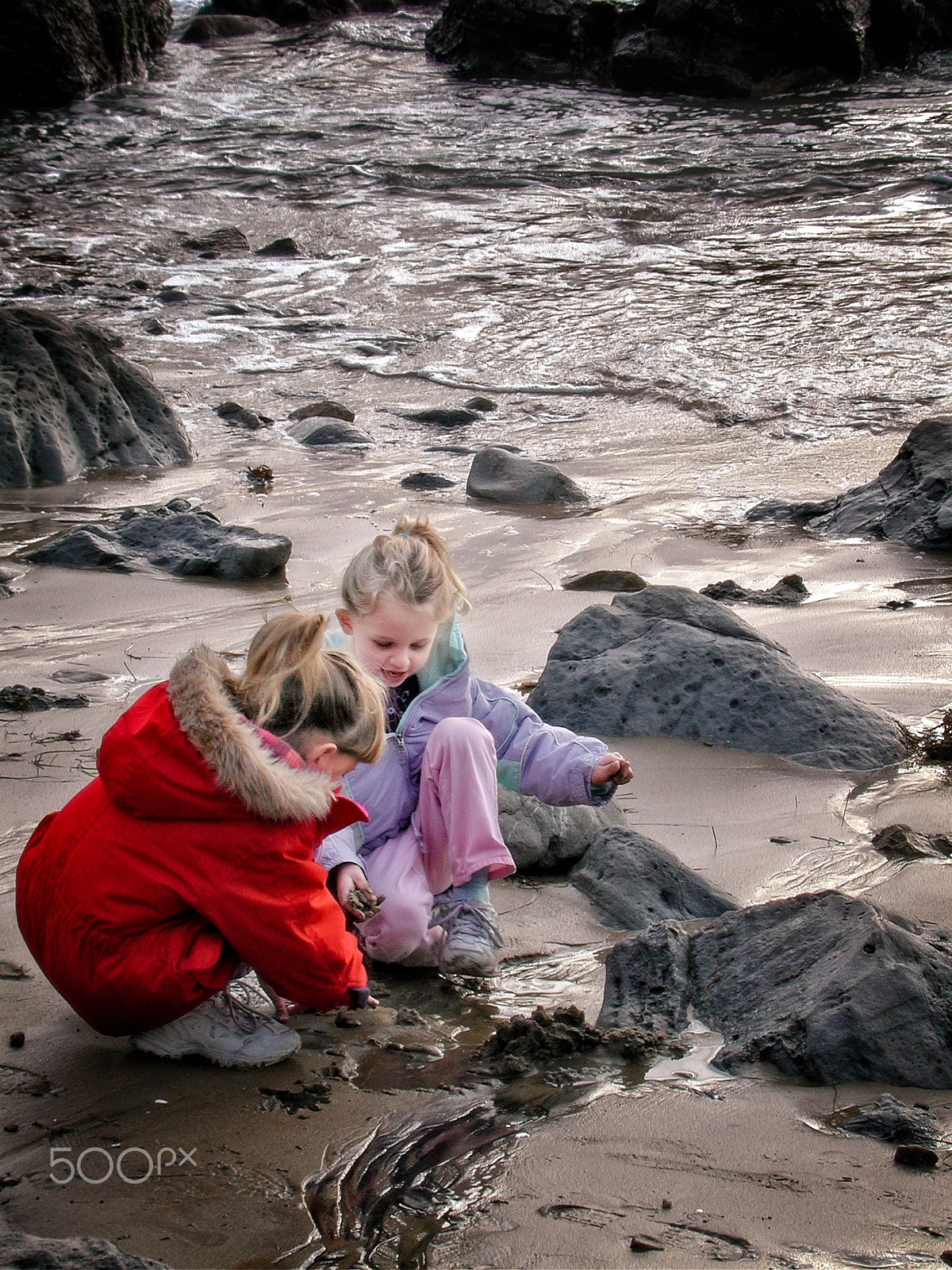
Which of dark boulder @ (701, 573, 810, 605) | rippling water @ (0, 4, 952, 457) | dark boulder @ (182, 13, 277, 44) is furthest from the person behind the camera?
dark boulder @ (182, 13, 277, 44)

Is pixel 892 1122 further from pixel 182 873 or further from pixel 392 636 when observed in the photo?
pixel 392 636

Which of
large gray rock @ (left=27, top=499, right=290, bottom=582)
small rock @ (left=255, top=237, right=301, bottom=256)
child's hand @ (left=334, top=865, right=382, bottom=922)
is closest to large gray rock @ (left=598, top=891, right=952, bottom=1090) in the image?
child's hand @ (left=334, top=865, right=382, bottom=922)

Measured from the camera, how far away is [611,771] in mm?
2750

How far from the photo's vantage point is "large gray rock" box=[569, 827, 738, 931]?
9.12 feet

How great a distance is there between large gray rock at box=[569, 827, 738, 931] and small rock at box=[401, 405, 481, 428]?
16.1 feet

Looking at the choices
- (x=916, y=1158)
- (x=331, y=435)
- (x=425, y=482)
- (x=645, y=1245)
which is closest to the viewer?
(x=645, y=1245)

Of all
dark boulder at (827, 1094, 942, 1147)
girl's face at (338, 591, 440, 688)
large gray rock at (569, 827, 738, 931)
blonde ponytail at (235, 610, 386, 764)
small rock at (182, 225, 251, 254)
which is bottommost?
large gray rock at (569, 827, 738, 931)

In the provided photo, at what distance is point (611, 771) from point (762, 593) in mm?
2167

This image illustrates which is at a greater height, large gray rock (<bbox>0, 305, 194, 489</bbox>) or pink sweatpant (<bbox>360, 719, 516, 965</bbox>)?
large gray rock (<bbox>0, 305, 194, 489</bbox>)

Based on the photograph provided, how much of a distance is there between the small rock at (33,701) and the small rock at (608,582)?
76.8 inches

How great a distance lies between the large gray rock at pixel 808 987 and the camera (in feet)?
7.00

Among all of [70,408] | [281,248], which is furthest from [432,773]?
[281,248]

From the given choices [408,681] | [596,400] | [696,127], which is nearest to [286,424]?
[596,400]

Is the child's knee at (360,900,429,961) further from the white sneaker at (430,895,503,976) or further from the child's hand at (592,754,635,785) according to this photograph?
the child's hand at (592,754,635,785)
